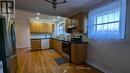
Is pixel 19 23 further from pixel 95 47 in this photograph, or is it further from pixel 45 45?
pixel 95 47

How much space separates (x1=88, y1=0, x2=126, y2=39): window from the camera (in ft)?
8.04

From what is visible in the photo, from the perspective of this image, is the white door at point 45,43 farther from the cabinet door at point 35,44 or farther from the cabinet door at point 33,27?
the cabinet door at point 33,27

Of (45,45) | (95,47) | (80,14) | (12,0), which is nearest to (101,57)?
(95,47)

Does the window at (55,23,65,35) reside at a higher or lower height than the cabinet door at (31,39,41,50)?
higher

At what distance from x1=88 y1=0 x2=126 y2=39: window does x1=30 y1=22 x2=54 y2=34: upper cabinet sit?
4.87 meters

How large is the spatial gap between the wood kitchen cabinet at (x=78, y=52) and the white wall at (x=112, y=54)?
0.86 feet

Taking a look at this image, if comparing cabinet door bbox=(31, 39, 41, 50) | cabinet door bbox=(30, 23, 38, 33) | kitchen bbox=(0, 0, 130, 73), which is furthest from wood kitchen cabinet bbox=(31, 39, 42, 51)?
kitchen bbox=(0, 0, 130, 73)

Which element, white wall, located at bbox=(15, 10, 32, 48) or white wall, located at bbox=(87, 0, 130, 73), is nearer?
white wall, located at bbox=(87, 0, 130, 73)

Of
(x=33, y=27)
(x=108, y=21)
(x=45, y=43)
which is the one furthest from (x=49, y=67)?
(x=33, y=27)

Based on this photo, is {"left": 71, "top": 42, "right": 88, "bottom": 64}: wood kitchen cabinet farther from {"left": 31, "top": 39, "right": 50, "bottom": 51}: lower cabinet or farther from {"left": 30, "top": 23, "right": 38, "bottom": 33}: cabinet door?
{"left": 30, "top": 23, "right": 38, "bottom": 33}: cabinet door

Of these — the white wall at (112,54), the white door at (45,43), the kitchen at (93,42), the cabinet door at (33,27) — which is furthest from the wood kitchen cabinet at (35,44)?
the white wall at (112,54)

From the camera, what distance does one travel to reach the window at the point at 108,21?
2.45 meters

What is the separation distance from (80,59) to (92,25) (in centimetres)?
137

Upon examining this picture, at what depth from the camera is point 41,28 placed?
7.70 meters
